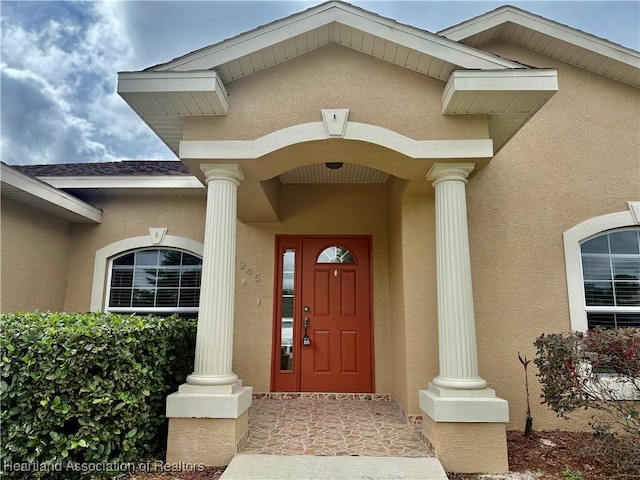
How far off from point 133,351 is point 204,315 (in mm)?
709

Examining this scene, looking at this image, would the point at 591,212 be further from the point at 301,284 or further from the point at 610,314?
the point at 301,284

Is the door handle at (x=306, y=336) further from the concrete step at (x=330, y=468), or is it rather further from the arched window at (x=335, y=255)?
the concrete step at (x=330, y=468)

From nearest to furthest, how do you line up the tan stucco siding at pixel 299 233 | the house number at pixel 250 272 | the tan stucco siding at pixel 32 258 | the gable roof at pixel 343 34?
1. the gable roof at pixel 343 34
2. the tan stucco siding at pixel 32 258
3. the tan stucco siding at pixel 299 233
4. the house number at pixel 250 272

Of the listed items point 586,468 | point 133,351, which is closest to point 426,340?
point 586,468

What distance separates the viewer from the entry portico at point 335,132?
3.72m

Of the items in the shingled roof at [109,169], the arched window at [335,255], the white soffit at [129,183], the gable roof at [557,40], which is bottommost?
the arched window at [335,255]

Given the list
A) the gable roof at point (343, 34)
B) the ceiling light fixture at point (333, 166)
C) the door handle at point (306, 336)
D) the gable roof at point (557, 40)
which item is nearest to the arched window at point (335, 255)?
the door handle at point (306, 336)

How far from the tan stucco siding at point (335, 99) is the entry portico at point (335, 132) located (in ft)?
0.04

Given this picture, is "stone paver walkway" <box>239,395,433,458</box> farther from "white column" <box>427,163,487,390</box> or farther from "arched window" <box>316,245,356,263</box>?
"arched window" <box>316,245,356,263</box>

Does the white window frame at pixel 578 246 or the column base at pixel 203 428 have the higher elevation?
the white window frame at pixel 578 246

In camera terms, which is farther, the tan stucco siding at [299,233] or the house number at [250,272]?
the house number at [250,272]

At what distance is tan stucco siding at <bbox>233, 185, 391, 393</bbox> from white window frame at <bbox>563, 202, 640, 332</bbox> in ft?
8.41

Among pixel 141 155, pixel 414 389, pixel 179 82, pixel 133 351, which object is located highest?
pixel 141 155

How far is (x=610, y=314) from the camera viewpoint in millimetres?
5312
